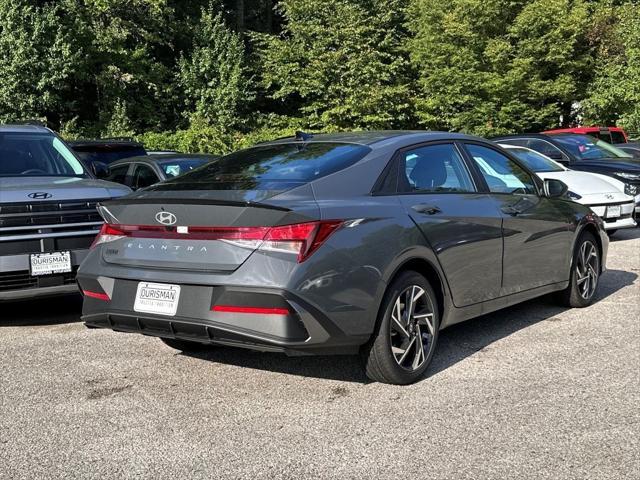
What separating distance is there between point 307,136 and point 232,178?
1.01m

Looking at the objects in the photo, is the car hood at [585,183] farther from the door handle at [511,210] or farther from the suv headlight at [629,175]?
the door handle at [511,210]

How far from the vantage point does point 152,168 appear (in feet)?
30.0

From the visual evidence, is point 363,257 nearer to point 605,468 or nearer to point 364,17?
point 605,468

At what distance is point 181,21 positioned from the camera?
33.6m

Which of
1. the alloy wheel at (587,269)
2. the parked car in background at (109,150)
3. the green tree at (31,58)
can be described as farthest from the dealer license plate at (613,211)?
the green tree at (31,58)

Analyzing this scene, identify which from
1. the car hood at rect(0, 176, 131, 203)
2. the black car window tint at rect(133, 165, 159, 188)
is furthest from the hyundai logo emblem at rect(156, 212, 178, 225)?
the black car window tint at rect(133, 165, 159, 188)

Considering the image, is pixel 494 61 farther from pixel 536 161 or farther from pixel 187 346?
pixel 187 346

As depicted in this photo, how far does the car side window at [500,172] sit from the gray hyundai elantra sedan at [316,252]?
0.28ft

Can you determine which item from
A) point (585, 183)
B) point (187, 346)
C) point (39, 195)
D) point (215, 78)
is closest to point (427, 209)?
point (187, 346)

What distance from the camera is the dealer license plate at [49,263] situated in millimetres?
5820

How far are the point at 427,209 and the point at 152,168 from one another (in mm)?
5467

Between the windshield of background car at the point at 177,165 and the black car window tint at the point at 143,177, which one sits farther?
the black car window tint at the point at 143,177

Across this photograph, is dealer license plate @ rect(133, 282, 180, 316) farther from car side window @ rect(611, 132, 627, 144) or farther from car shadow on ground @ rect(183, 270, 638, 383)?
car side window @ rect(611, 132, 627, 144)

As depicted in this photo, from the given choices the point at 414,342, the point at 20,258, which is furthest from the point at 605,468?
the point at 20,258
